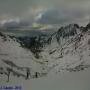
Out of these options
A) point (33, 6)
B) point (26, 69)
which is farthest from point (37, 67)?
point (33, 6)

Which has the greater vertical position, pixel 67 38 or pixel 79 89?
pixel 67 38

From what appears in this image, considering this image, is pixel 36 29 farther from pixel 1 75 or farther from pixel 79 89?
pixel 79 89

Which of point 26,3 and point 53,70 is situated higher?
point 26,3

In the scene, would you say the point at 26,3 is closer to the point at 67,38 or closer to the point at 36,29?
the point at 36,29

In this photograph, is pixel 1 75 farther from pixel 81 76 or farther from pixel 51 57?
pixel 81 76

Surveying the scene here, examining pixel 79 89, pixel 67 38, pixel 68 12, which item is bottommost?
pixel 79 89

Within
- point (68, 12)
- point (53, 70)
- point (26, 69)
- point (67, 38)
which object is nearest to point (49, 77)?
point (53, 70)

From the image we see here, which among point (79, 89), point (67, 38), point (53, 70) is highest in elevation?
point (67, 38)
